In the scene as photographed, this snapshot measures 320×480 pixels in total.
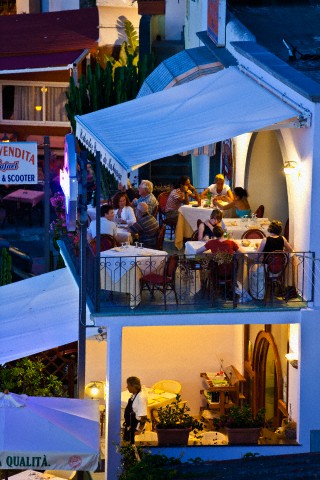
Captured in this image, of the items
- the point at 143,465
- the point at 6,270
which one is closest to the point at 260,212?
the point at 6,270

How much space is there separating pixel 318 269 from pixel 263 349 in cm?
309

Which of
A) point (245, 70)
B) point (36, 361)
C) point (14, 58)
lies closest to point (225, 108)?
point (245, 70)

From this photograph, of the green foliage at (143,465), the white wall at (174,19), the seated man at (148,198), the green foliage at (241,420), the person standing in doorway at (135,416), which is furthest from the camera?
the white wall at (174,19)

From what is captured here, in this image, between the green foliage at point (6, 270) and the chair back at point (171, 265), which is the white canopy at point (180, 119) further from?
the green foliage at point (6, 270)

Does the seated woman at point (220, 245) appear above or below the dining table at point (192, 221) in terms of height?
above

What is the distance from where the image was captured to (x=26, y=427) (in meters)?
19.0

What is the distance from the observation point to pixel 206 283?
811 inches

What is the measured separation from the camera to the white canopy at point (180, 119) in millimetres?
19781

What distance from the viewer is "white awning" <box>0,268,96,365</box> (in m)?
21.2

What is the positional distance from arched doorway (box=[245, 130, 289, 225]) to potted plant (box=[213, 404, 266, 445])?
467cm

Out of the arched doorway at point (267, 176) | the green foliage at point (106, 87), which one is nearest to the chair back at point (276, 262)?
the arched doorway at point (267, 176)

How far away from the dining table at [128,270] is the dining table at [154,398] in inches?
98.5

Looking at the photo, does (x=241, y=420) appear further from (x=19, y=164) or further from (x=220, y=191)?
(x=19, y=164)

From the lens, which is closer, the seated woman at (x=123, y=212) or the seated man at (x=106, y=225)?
the seated man at (x=106, y=225)
